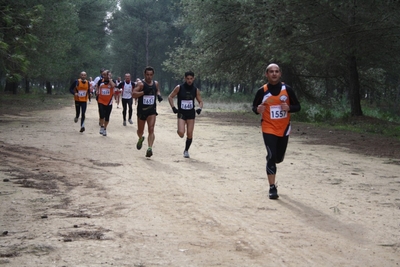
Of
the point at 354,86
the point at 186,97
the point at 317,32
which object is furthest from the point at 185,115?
the point at 354,86

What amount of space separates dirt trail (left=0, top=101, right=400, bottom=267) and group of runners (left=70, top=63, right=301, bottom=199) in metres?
0.56

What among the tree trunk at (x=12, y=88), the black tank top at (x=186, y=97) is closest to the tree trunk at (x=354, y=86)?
the black tank top at (x=186, y=97)

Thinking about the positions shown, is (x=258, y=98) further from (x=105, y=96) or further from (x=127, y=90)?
(x=127, y=90)

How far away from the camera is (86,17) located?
197ft

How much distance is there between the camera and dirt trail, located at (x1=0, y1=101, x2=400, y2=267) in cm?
564

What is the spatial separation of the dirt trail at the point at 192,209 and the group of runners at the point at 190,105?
0.56 meters

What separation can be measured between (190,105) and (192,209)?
6088mm

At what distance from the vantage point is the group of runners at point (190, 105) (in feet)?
28.7

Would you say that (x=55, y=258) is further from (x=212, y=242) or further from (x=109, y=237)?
(x=212, y=242)

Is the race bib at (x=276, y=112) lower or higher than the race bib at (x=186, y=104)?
higher

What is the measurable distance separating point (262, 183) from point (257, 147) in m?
6.08

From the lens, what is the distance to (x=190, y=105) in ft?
44.5

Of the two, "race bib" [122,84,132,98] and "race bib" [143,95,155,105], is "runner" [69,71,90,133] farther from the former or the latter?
"race bib" [143,95,155,105]

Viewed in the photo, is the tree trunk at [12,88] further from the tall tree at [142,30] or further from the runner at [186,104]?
the runner at [186,104]
